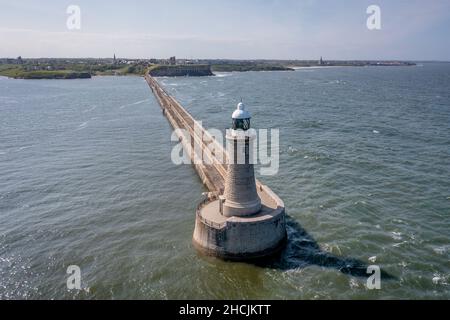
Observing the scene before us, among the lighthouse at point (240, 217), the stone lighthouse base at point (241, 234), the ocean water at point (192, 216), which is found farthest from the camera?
the stone lighthouse base at point (241, 234)

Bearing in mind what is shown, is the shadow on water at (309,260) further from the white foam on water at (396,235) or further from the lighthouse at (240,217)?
the white foam on water at (396,235)

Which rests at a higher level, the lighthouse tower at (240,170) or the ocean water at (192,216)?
the lighthouse tower at (240,170)

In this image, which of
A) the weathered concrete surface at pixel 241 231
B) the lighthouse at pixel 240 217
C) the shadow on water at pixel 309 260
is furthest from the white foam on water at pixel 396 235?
the lighthouse at pixel 240 217

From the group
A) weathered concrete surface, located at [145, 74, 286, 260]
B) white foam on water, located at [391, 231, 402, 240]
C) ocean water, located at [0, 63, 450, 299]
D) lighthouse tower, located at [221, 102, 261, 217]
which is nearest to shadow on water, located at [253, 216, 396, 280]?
ocean water, located at [0, 63, 450, 299]

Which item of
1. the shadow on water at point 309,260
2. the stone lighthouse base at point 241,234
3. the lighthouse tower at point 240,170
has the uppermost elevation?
the lighthouse tower at point 240,170

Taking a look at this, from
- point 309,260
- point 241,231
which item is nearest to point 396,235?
point 309,260

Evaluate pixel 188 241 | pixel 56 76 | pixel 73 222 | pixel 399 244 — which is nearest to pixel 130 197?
pixel 73 222
